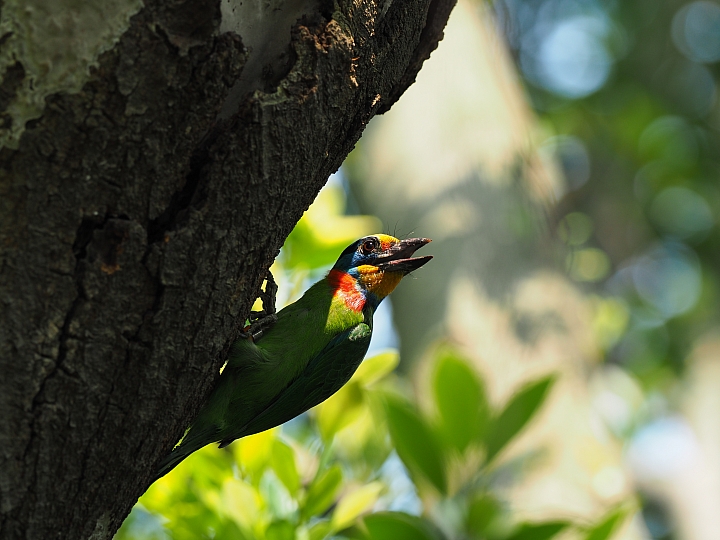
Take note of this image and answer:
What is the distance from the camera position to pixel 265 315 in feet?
9.48

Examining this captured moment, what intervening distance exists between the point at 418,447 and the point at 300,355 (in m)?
0.60

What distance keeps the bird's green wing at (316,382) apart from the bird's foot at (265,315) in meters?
0.23

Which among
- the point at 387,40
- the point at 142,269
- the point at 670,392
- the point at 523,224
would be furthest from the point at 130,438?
the point at 670,392

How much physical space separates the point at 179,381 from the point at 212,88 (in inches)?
25.3

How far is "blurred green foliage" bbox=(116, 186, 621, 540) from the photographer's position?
2572 millimetres

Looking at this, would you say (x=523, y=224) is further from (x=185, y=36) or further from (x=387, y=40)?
(x=185, y=36)

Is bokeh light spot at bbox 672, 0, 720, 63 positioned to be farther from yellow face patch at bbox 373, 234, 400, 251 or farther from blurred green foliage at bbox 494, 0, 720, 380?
yellow face patch at bbox 373, 234, 400, 251

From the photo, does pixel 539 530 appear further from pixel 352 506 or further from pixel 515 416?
pixel 352 506

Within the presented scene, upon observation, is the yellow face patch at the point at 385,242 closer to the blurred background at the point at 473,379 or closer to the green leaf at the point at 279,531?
the blurred background at the point at 473,379

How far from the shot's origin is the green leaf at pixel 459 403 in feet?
8.71

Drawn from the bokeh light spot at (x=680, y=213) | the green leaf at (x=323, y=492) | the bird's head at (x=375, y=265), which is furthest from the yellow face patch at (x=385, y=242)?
the bokeh light spot at (x=680, y=213)

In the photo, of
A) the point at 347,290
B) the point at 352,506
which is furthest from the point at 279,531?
the point at 347,290

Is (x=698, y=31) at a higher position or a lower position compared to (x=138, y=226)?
higher

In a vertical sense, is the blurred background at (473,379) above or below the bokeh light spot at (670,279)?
below
